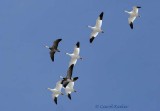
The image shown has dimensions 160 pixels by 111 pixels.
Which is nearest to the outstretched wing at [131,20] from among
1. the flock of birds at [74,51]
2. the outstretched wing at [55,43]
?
the flock of birds at [74,51]

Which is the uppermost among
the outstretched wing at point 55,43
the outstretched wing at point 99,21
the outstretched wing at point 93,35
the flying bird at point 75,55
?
the outstretched wing at point 99,21

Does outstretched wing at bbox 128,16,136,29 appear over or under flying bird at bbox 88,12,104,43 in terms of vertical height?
over

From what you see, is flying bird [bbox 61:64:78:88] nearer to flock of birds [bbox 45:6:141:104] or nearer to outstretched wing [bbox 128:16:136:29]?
flock of birds [bbox 45:6:141:104]

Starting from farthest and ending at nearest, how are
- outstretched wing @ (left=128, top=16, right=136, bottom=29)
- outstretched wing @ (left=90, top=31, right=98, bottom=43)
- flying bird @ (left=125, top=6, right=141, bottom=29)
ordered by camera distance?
outstretched wing @ (left=90, top=31, right=98, bottom=43), outstretched wing @ (left=128, top=16, right=136, bottom=29), flying bird @ (left=125, top=6, right=141, bottom=29)

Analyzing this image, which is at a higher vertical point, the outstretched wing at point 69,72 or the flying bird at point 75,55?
the flying bird at point 75,55

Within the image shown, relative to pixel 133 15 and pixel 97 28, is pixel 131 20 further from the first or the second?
pixel 97 28

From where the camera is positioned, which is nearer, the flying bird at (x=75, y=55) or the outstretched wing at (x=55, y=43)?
the outstretched wing at (x=55, y=43)

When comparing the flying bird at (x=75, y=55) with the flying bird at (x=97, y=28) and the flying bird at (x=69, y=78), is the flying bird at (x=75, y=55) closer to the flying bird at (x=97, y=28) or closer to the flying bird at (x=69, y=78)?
the flying bird at (x=69, y=78)

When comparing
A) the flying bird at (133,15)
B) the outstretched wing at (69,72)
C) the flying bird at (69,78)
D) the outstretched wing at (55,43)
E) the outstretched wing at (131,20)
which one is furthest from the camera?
the outstretched wing at (131,20)

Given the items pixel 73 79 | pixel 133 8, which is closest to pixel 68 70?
pixel 73 79

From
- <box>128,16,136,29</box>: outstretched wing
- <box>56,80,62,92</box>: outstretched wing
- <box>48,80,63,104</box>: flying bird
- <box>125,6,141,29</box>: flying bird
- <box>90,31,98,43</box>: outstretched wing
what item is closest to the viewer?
<box>125,6,141,29</box>: flying bird

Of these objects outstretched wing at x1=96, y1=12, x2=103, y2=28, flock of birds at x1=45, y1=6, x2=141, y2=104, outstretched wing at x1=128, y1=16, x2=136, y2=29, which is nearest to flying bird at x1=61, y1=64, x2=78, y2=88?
flock of birds at x1=45, y1=6, x2=141, y2=104

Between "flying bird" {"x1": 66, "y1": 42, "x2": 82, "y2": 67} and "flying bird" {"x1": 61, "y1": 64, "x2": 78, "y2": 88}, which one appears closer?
"flying bird" {"x1": 61, "y1": 64, "x2": 78, "y2": 88}

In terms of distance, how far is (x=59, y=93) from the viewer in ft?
Answer: 468
